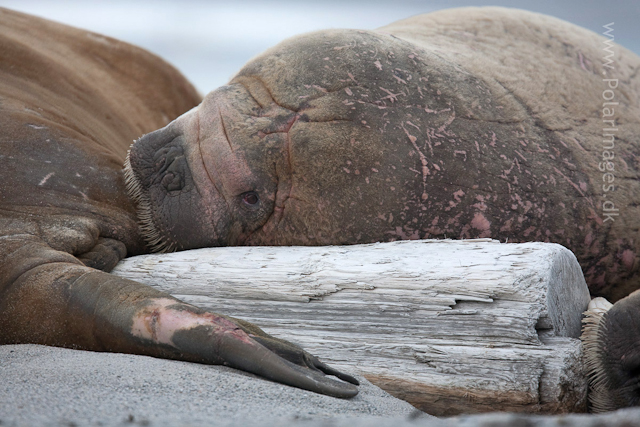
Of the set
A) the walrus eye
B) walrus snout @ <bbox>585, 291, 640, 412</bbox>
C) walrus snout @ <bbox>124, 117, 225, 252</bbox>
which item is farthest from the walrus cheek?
walrus snout @ <bbox>124, 117, 225, 252</bbox>

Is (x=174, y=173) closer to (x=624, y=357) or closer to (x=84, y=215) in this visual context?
(x=84, y=215)

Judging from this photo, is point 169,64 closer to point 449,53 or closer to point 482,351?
point 449,53

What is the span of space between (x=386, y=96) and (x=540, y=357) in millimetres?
1240

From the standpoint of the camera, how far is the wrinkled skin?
246 centimetres

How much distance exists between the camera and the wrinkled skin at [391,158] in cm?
246

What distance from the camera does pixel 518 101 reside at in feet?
8.89

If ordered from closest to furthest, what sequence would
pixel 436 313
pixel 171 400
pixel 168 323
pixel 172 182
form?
pixel 171 400, pixel 168 323, pixel 436 313, pixel 172 182

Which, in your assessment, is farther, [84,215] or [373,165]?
[84,215]

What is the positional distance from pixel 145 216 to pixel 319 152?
89cm

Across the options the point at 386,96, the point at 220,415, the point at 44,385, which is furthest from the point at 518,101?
the point at 44,385

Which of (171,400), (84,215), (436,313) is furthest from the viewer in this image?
(84,215)

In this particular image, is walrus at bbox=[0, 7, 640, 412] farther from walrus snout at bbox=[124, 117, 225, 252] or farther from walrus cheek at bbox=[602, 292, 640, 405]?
walrus cheek at bbox=[602, 292, 640, 405]

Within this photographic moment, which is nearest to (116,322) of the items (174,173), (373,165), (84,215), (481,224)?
(84,215)

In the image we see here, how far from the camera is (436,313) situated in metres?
1.90
